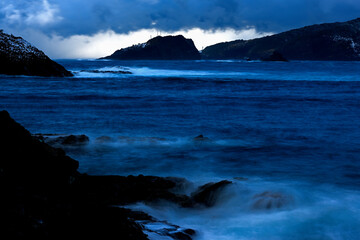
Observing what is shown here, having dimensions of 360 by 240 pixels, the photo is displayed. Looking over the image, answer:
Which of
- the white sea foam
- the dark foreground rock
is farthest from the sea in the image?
the dark foreground rock

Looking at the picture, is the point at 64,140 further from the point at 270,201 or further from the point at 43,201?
the point at 43,201

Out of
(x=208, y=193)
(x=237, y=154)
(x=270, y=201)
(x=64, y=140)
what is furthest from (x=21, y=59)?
(x=270, y=201)

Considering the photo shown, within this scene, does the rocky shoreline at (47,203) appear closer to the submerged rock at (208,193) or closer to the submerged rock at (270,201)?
the submerged rock at (208,193)

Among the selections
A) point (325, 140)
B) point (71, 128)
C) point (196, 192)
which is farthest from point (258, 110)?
point (196, 192)

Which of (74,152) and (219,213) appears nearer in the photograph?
(219,213)

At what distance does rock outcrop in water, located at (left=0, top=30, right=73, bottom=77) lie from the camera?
113 ft

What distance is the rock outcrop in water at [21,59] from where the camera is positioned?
113 feet

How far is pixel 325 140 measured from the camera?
11.5 meters

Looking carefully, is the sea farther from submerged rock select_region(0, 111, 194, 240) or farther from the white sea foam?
submerged rock select_region(0, 111, 194, 240)

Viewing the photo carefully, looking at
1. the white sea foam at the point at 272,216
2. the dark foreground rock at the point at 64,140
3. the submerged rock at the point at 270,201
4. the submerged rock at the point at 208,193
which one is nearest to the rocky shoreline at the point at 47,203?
the white sea foam at the point at 272,216

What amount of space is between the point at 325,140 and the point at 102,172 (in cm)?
694

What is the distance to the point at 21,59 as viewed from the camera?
35.4m

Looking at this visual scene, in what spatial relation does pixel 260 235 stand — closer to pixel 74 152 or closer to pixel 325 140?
pixel 74 152

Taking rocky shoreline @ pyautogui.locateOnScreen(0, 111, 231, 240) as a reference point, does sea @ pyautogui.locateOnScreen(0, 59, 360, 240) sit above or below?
below
